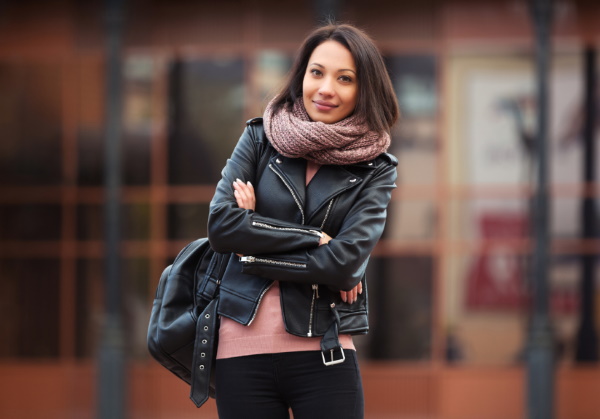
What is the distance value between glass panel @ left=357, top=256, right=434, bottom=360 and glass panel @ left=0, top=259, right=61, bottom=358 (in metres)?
2.83

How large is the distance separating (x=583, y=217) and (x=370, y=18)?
2.58 meters

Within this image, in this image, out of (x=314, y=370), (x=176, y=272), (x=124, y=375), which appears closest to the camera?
(x=314, y=370)

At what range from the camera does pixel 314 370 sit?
2801 mm

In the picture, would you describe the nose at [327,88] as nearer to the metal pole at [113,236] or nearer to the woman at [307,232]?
the woman at [307,232]

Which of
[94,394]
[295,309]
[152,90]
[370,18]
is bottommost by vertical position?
[94,394]

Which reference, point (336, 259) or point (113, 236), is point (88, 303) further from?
point (336, 259)

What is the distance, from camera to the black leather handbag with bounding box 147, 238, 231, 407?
2.93 meters

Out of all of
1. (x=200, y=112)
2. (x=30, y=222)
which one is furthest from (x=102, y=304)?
(x=200, y=112)

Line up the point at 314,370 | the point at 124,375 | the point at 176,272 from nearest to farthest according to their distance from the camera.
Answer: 1. the point at 314,370
2. the point at 176,272
3. the point at 124,375

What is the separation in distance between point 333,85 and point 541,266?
247 inches

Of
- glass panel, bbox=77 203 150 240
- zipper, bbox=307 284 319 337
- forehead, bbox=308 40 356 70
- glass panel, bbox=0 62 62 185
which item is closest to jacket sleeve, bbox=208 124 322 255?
zipper, bbox=307 284 319 337

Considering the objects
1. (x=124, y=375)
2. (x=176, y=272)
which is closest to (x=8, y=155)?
(x=124, y=375)

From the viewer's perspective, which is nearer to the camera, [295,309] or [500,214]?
[295,309]

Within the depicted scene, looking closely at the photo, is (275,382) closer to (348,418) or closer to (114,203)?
(348,418)
